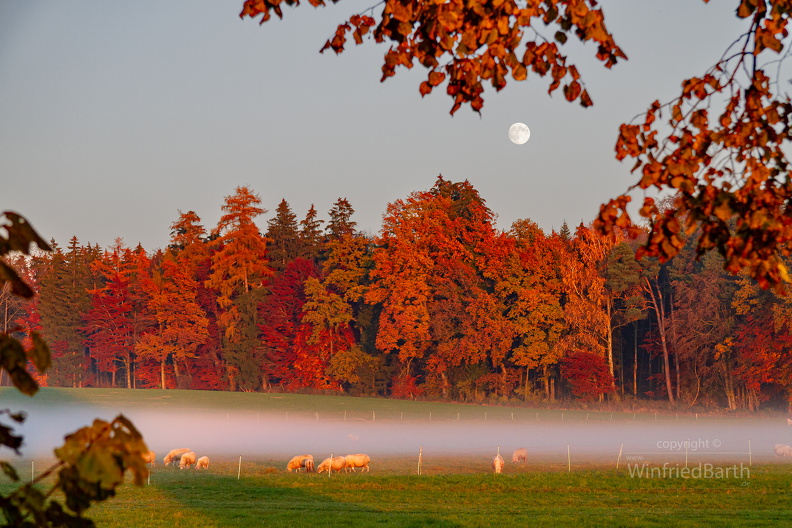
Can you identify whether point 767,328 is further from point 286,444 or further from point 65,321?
point 65,321

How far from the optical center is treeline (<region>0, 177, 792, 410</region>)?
5991 centimetres

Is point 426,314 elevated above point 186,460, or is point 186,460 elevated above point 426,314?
point 426,314

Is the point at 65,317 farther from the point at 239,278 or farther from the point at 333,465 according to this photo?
the point at 333,465

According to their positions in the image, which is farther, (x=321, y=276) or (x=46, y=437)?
(x=321, y=276)

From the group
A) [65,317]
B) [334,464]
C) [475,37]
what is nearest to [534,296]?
[334,464]

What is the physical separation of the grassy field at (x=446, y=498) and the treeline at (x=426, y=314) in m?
31.0

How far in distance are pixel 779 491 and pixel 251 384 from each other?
5795 centimetres

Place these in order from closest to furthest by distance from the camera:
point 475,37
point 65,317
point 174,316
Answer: point 475,37 → point 174,316 → point 65,317

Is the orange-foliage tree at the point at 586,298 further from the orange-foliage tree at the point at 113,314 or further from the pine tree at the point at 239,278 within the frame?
the orange-foliage tree at the point at 113,314

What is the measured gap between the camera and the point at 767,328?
178 feet

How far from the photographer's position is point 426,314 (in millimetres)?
63344

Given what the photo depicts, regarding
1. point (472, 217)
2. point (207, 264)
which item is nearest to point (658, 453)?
point (472, 217)

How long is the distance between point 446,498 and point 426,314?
42.3 metres

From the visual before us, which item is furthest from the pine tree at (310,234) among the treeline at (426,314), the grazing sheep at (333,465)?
the grazing sheep at (333,465)
